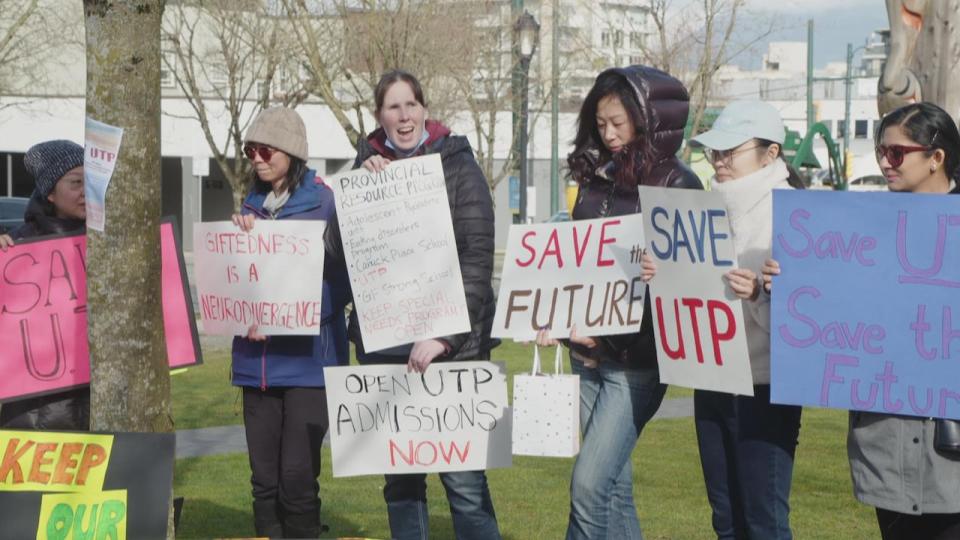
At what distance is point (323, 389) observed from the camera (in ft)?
19.3

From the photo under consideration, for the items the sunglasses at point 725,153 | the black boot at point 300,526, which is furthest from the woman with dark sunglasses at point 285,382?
the sunglasses at point 725,153

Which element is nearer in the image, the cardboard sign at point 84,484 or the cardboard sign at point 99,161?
the cardboard sign at point 84,484

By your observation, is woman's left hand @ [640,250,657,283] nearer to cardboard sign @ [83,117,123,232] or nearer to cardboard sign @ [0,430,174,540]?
cardboard sign @ [0,430,174,540]

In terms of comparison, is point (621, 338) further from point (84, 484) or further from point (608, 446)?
point (84, 484)

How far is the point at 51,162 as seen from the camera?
5.73m

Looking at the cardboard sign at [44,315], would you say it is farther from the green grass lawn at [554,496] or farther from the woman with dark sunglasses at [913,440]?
the woman with dark sunglasses at [913,440]

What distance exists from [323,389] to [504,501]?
2570 mm

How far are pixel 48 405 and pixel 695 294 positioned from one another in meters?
2.66

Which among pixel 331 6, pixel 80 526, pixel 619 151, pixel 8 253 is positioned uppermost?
pixel 331 6

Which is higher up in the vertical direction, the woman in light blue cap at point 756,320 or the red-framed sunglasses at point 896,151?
the red-framed sunglasses at point 896,151

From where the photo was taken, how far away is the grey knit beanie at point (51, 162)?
5.72 meters

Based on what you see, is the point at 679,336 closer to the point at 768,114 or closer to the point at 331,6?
the point at 768,114

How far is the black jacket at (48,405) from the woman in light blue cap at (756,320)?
2604mm


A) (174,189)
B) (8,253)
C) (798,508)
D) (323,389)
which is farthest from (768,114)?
(174,189)
